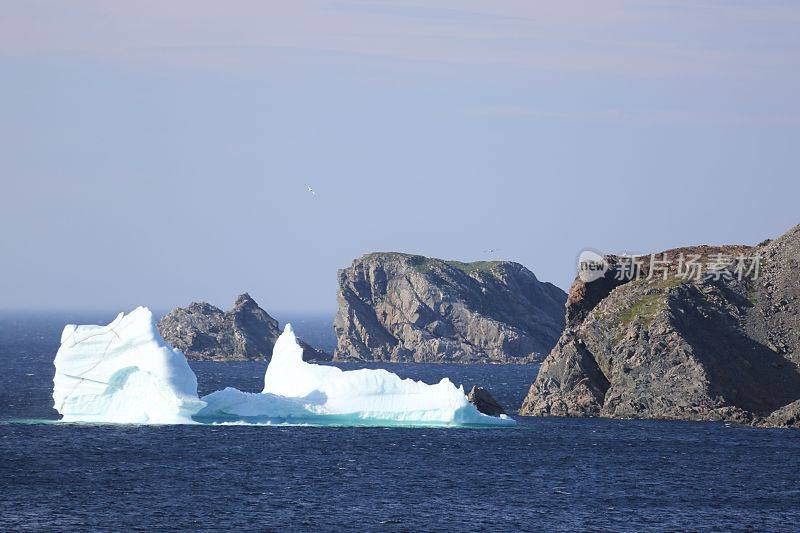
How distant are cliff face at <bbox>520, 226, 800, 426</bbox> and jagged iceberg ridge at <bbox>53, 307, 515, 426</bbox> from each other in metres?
13.2

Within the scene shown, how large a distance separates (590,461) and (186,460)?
2761cm

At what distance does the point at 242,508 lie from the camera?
73688 millimetres

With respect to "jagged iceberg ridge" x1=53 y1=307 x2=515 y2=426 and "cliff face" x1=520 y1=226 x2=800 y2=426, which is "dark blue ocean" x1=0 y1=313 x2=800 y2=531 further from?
"cliff face" x1=520 y1=226 x2=800 y2=426

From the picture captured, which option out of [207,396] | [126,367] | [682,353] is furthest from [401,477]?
[682,353]

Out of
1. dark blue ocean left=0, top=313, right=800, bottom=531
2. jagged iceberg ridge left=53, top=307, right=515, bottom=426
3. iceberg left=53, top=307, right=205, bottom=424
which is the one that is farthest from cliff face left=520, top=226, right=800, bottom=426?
iceberg left=53, top=307, right=205, bottom=424

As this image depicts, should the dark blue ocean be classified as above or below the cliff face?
below

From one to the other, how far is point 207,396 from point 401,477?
28033 mm

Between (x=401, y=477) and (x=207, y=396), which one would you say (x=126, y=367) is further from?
(x=401, y=477)

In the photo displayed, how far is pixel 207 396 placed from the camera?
108562mm

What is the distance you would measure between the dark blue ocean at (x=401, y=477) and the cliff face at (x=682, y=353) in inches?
166

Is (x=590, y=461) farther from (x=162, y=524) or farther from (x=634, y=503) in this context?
(x=162, y=524)

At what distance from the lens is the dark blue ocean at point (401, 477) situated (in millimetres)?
71250

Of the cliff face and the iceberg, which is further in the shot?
the cliff face

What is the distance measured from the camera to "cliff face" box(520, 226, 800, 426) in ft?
395
